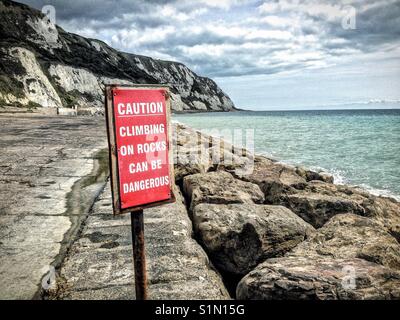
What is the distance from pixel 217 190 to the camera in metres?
5.18

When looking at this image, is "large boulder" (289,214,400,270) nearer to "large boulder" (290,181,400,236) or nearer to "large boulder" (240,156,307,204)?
"large boulder" (290,181,400,236)

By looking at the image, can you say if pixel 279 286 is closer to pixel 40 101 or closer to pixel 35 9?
pixel 40 101

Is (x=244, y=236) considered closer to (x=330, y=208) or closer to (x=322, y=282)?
(x=322, y=282)

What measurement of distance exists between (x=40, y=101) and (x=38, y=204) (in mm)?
46335

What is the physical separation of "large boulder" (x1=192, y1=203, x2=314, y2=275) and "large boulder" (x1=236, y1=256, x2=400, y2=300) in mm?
809

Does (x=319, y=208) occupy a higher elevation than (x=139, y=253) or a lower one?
lower

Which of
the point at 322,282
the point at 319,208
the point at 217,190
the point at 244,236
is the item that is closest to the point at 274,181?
the point at 319,208

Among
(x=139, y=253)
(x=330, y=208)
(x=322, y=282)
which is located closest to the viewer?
(x=139, y=253)

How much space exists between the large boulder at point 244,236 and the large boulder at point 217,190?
2.68ft

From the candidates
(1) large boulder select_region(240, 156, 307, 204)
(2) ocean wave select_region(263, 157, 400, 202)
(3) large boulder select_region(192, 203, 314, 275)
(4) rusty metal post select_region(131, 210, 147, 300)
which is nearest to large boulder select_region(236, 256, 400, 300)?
(3) large boulder select_region(192, 203, 314, 275)

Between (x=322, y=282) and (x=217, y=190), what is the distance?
2.61m

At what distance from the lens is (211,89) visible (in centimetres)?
15638
